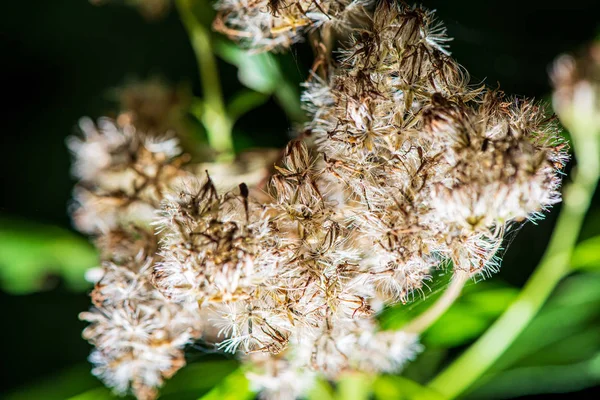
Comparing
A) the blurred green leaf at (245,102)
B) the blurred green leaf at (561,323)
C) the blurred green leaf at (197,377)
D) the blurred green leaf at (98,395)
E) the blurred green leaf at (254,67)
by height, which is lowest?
the blurred green leaf at (98,395)

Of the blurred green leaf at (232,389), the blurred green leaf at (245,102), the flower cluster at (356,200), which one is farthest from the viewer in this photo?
the blurred green leaf at (245,102)

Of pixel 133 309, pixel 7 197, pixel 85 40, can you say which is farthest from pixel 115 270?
pixel 85 40

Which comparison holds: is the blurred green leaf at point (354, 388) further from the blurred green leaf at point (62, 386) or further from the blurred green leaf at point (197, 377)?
the blurred green leaf at point (62, 386)

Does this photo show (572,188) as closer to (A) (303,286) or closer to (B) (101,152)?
(A) (303,286)

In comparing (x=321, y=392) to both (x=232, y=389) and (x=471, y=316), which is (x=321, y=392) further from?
(x=471, y=316)

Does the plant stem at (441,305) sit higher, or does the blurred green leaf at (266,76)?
the blurred green leaf at (266,76)

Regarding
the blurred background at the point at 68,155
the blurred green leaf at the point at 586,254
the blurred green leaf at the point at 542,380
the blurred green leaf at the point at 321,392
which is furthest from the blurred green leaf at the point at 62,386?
the blurred green leaf at the point at 586,254

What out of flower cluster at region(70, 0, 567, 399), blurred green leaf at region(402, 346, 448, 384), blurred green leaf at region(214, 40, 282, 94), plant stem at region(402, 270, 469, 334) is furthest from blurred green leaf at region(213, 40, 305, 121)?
blurred green leaf at region(402, 346, 448, 384)
